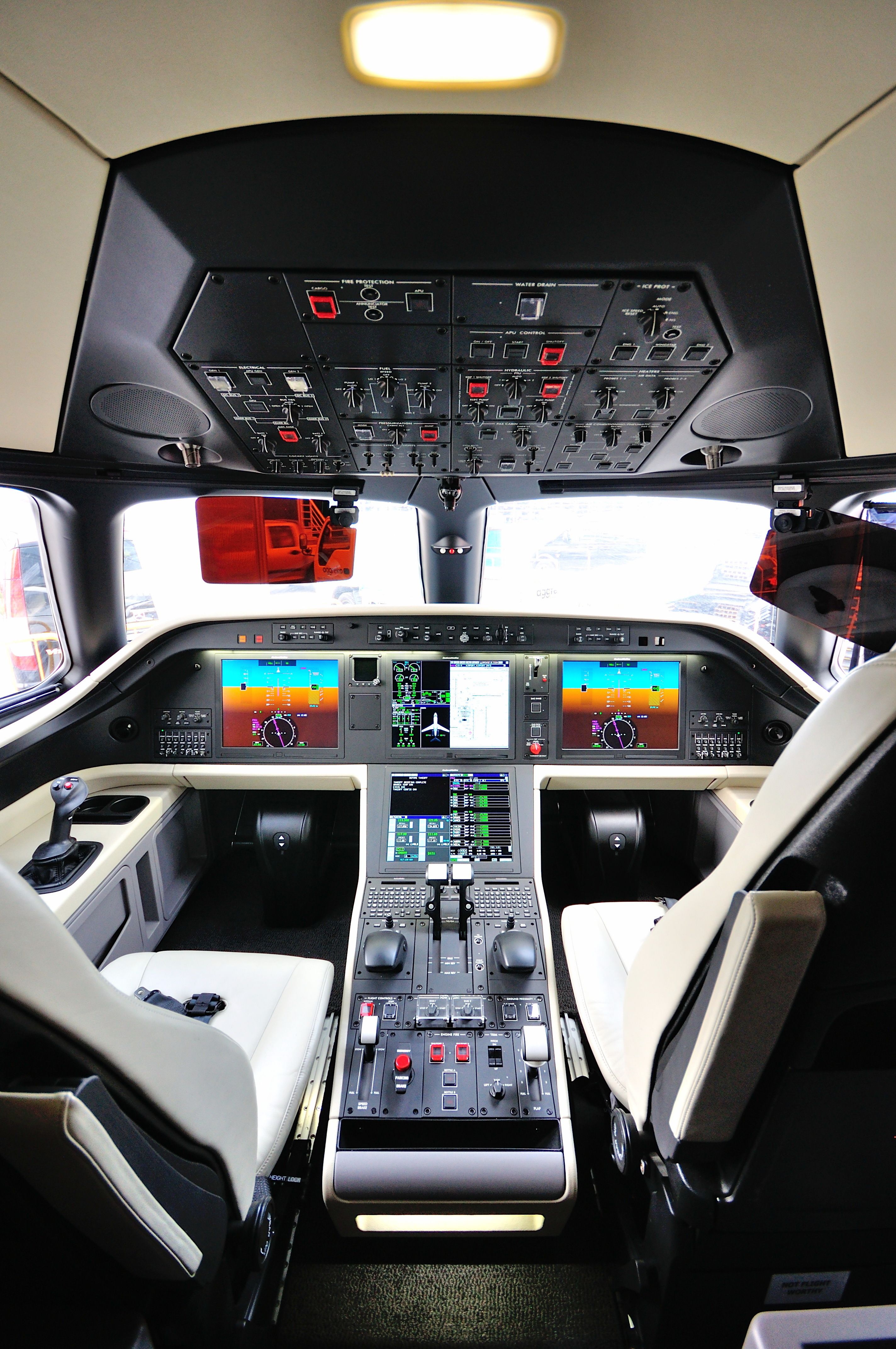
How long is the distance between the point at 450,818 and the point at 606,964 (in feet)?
2.84

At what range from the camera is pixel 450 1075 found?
1.49 m

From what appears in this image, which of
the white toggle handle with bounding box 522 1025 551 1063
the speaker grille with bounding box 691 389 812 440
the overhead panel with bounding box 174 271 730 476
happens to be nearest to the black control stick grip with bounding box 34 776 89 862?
the overhead panel with bounding box 174 271 730 476

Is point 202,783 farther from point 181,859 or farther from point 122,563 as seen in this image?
point 122,563

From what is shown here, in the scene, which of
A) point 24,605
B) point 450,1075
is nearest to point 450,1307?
point 450,1075

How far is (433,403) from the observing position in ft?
5.04

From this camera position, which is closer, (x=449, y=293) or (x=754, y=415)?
(x=449, y=293)

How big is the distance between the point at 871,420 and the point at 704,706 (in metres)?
1.25

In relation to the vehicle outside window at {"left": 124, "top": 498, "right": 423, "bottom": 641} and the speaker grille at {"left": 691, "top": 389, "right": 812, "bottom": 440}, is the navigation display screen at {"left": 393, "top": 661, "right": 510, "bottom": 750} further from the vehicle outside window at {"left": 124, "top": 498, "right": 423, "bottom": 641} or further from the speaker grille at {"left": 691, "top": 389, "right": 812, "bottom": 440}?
the speaker grille at {"left": 691, "top": 389, "right": 812, "bottom": 440}

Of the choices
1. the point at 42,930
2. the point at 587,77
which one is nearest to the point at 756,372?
the point at 587,77

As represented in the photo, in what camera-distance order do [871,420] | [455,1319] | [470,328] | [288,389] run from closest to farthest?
[470,328]
[455,1319]
[288,389]
[871,420]

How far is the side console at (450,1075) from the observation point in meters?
1.28

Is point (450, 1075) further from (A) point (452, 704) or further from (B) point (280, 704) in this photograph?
(B) point (280, 704)

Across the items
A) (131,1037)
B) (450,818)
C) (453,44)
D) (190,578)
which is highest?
(453,44)

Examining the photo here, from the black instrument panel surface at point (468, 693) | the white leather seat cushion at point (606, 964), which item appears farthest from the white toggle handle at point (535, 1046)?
the black instrument panel surface at point (468, 693)
